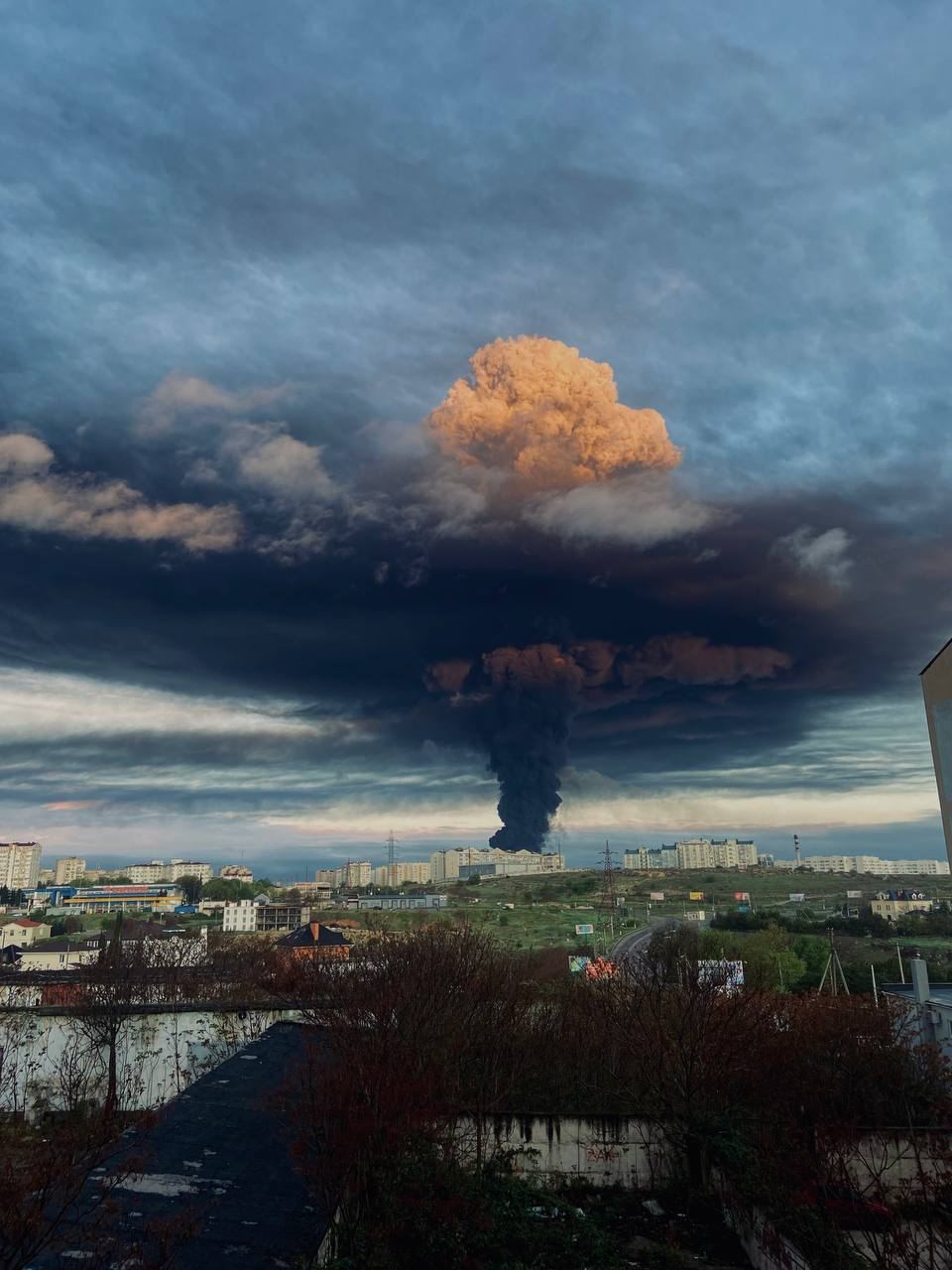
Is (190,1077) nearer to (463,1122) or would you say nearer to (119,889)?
(463,1122)

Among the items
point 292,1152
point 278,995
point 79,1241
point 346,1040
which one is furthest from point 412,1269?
point 278,995

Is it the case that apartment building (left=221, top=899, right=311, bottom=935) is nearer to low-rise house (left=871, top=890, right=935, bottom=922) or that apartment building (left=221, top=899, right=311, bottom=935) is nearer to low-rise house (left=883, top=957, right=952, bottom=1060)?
low-rise house (left=871, top=890, right=935, bottom=922)

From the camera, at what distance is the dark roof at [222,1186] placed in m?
11.7

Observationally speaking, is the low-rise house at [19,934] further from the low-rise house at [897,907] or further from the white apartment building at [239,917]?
the low-rise house at [897,907]

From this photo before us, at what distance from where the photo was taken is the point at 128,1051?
27219 millimetres

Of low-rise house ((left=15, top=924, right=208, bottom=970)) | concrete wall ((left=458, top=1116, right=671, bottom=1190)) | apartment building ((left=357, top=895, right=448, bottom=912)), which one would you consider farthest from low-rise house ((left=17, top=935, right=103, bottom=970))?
apartment building ((left=357, top=895, right=448, bottom=912))

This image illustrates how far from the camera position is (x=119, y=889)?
576ft

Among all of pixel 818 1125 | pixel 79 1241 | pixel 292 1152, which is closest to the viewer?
pixel 79 1241

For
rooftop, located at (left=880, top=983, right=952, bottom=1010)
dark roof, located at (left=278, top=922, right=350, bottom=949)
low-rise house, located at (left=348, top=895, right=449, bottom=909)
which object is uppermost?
dark roof, located at (left=278, top=922, right=350, bottom=949)

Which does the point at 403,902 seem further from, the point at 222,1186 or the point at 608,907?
the point at 222,1186

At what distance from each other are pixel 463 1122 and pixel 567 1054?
625 centimetres

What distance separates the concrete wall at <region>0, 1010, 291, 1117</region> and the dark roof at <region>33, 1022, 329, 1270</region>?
8.67 meters

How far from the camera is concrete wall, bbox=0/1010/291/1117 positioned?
26281 millimetres

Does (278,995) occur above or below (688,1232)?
above
